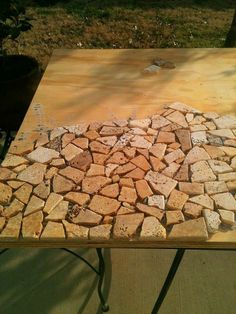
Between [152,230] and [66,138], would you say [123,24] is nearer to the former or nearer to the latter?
[66,138]

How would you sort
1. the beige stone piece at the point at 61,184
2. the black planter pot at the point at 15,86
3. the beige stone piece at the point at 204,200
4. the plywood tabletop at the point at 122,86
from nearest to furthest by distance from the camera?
the beige stone piece at the point at 204,200
the beige stone piece at the point at 61,184
the plywood tabletop at the point at 122,86
the black planter pot at the point at 15,86

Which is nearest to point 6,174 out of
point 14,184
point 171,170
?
point 14,184

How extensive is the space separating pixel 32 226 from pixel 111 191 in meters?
0.29

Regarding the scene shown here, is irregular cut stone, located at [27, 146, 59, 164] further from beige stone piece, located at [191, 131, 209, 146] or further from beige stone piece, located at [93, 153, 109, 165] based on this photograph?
beige stone piece, located at [191, 131, 209, 146]

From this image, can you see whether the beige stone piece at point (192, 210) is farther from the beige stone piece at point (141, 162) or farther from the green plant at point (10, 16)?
the green plant at point (10, 16)

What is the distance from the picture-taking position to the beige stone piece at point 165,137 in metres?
1.52

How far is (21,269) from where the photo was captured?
2.09m

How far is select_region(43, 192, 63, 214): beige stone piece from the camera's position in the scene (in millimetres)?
1215

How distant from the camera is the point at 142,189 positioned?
1273 mm

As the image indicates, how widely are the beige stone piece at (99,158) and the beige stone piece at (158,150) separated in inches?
7.1

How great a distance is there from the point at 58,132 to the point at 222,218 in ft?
2.59

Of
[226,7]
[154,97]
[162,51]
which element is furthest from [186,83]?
[226,7]

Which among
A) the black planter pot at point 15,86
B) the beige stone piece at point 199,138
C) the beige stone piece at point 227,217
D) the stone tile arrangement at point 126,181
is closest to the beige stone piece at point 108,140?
the stone tile arrangement at point 126,181

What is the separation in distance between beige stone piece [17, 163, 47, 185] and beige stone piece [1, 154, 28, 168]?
0.16ft
